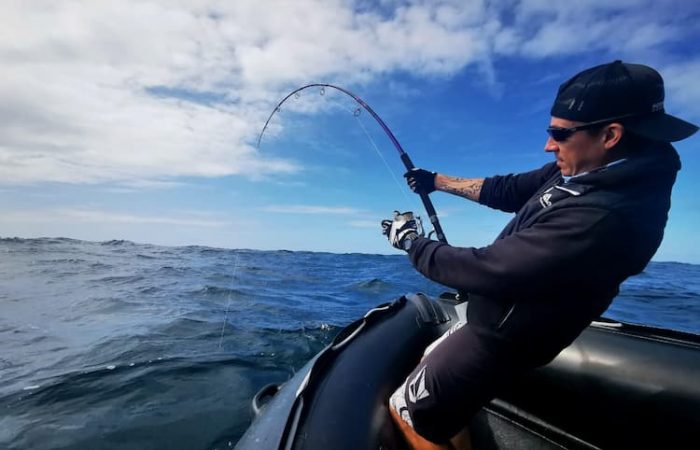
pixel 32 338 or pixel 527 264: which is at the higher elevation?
pixel 527 264

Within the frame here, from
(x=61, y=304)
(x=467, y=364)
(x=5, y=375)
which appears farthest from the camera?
(x=61, y=304)

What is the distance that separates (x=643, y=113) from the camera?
4.83 feet

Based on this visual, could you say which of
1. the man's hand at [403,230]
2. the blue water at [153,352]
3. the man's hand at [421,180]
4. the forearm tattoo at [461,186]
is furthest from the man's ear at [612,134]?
the blue water at [153,352]

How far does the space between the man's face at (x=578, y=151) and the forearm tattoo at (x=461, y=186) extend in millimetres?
1257

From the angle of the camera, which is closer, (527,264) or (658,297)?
(527,264)

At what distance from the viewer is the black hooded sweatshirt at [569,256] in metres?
1.39

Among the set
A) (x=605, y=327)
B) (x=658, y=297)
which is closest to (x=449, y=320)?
(x=605, y=327)

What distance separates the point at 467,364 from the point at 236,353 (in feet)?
13.4

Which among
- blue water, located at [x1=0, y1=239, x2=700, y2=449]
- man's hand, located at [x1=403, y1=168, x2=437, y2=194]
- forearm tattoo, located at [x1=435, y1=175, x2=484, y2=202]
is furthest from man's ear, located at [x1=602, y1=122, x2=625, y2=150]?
blue water, located at [x1=0, y1=239, x2=700, y2=449]

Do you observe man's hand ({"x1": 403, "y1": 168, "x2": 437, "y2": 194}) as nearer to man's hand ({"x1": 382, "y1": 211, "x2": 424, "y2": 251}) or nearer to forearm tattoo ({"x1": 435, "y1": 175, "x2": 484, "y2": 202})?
forearm tattoo ({"x1": 435, "y1": 175, "x2": 484, "y2": 202})

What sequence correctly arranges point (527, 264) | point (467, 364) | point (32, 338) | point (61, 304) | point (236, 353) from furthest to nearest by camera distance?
point (61, 304)
point (32, 338)
point (236, 353)
point (467, 364)
point (527, 264)

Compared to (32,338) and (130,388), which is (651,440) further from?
(32,338)

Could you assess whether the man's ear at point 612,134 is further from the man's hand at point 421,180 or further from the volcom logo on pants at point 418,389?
the man's hand at point 421,180

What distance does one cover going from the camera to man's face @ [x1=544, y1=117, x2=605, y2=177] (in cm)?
157
